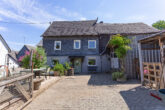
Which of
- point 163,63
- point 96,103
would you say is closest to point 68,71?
point 96,103

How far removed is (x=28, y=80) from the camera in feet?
11.6

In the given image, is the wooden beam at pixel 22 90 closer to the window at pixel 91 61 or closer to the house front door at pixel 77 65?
the house front door at pixel 77 65

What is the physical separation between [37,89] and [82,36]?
956cm

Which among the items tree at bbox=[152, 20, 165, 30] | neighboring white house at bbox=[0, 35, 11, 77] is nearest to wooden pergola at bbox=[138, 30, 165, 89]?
neighboring white house at bbox=[0, 35, 11, 77]

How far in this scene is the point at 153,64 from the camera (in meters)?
4.49

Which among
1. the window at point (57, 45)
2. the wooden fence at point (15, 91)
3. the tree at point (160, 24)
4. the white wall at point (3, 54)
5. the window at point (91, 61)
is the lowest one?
the wooden fence at point (15, 91)

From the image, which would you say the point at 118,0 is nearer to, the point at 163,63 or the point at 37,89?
the point at 163,63

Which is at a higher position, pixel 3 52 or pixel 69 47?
pixel 69 47

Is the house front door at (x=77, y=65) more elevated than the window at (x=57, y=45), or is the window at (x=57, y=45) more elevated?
the window at (x=57, y=45)

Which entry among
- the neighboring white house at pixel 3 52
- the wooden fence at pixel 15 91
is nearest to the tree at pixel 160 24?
the wooden fence at pixel 15 91

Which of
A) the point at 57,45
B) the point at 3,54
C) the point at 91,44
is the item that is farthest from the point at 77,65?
the point at 3,54

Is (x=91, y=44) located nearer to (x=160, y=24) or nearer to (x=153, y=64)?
(x=153, y=64)

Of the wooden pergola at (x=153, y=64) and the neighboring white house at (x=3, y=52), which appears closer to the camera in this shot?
the wooden pergola at (x=153, y=64)

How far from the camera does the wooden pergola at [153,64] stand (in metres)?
3.95
